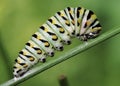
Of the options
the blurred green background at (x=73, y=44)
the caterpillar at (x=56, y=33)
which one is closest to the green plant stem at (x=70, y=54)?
the caterpillar at (x=56, y=33)

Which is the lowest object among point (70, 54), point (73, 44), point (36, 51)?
point (70, 54)

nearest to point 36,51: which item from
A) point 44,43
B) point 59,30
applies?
point 44,43

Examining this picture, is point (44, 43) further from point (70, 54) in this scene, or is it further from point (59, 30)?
point (70, 54)

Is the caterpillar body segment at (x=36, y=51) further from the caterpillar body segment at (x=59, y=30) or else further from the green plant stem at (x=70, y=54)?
the green plant stem at (x=70, y=54)

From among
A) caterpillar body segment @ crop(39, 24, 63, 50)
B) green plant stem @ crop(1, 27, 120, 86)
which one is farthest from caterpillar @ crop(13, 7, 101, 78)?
green plant stem @ crop(1, 27, 120, 86)

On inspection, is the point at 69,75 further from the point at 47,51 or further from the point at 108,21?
the point at 47,51
